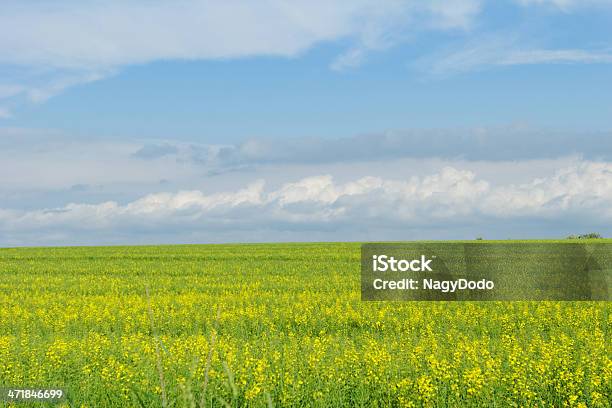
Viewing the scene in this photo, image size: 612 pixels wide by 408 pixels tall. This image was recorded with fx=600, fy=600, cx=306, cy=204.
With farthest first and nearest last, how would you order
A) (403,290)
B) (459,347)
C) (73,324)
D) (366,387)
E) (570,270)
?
(570,270)
(403,290)
(73,324)
(459,347)
(366,387)

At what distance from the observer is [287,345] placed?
1185 centimetres

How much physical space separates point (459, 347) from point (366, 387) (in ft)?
9.38

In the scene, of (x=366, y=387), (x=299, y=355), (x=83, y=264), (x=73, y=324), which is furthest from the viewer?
(x=83, y=264)

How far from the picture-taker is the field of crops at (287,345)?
8.33 meters

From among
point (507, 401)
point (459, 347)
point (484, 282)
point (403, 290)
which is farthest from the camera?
point (484, 282)

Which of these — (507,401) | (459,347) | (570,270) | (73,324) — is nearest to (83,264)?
(73,324)

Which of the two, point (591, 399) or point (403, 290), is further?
point (403, 290)

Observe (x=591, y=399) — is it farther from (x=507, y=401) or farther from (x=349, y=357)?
(x=349, y=357)

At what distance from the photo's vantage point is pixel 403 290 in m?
20.1

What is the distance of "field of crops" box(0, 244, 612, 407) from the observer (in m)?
8.33

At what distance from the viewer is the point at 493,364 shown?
29.3ft

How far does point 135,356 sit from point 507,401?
233 inches

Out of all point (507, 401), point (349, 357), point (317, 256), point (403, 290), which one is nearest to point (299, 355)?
point (349, 357)

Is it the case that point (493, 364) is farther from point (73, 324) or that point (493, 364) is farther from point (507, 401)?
point (73, 324)
